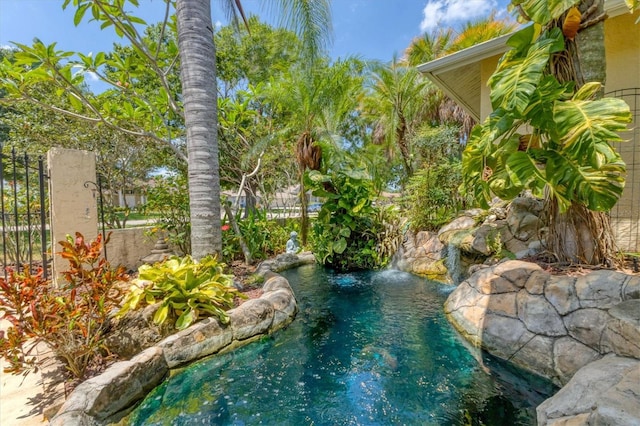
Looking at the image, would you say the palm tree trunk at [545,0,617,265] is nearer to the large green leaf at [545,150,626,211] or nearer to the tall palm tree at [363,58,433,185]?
the large green leaf at [545,150,626,211]

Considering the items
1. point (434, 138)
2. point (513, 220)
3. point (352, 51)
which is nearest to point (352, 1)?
point (352, 51)

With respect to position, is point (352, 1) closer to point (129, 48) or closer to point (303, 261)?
point (303, 261)

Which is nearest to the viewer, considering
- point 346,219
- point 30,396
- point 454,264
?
point 30,396

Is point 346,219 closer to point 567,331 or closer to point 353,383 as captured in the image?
point 353,383

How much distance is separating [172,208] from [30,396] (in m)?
4.79

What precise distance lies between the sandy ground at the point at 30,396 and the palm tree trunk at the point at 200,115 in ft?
7.00

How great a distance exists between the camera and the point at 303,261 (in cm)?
888

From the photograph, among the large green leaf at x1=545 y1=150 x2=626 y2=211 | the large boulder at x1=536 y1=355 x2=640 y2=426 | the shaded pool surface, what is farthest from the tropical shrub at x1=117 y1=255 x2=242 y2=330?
the large green leaf at x1=545 y1=150 x2=626 y2=211

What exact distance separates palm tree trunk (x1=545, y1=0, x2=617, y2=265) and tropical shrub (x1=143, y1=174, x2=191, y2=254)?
7394 millimetres

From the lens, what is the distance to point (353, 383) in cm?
310

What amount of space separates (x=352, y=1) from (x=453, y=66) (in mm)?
2790

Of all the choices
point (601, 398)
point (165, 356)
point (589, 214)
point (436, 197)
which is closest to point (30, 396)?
point (165, 356)

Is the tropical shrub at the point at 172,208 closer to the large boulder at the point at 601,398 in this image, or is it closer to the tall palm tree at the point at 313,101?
A: the tall palm tree at the point at 313,101

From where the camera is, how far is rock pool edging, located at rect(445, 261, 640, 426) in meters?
2.05
